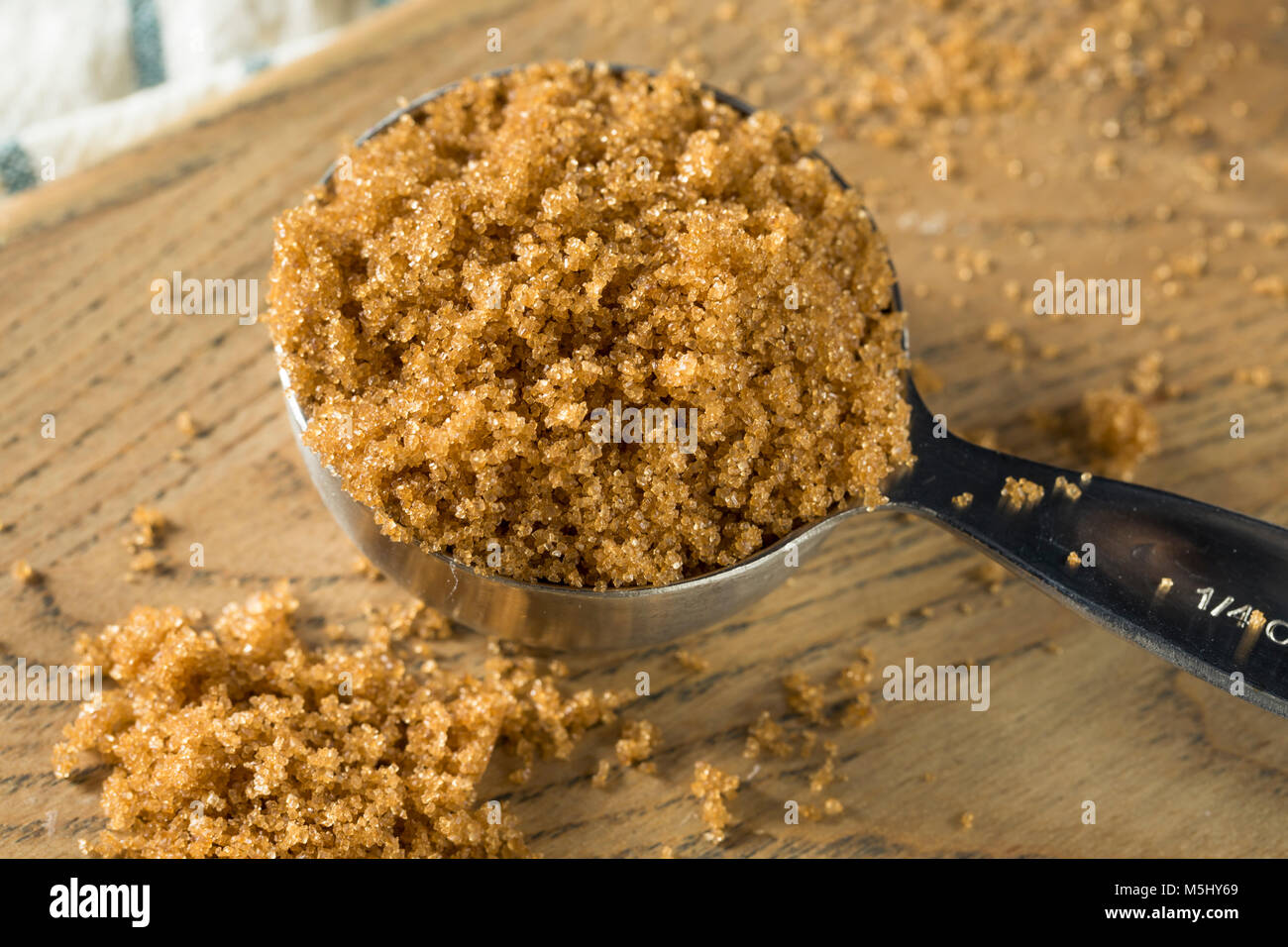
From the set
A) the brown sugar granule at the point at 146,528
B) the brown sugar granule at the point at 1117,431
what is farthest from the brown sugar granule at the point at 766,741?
the brown sugar granule at the point at 146,528

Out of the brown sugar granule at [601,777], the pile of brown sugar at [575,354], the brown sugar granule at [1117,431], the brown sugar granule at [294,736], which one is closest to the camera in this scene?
the pile of brown sugar at [575,354]

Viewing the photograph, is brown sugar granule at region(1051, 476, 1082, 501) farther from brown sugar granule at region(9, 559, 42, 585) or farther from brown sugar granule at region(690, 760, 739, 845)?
brown sugar granule at region(9, 559, 42, 585)

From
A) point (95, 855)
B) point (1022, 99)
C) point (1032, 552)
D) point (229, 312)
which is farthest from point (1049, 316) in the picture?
point (95, 855)

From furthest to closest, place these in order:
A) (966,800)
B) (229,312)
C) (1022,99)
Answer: (1022,99) < (229,312) < (966,800)

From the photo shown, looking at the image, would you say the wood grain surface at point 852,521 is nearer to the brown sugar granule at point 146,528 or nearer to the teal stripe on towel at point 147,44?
the brown sugar granule at point 146,528

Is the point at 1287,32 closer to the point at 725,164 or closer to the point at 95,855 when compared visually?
the point at 725,164

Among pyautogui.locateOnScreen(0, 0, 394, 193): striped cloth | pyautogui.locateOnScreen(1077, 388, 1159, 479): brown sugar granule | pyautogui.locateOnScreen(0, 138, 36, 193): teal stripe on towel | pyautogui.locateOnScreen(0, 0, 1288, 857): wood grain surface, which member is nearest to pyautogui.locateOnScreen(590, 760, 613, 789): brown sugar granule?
pyautogui.locateOnScreen(0, 0, 1288, 857): wood grain surface

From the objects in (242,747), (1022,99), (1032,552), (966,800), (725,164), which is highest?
(1022,99)
